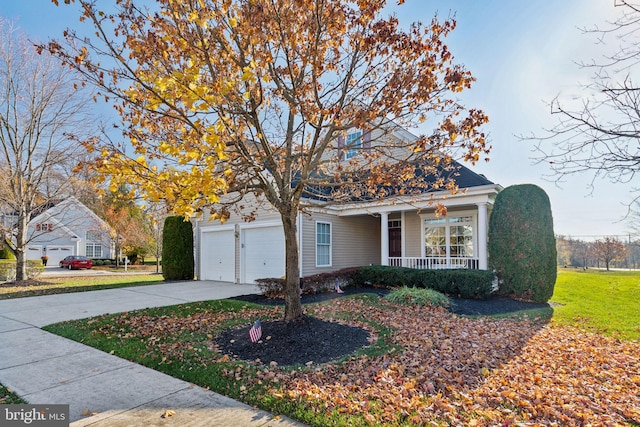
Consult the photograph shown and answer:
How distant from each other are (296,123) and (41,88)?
1435cm

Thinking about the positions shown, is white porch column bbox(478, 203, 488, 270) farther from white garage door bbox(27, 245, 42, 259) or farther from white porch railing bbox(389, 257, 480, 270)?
white garage door bbox(27, 245, 42, 259)

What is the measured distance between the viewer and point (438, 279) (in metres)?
10.4

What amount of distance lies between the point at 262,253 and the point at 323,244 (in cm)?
235

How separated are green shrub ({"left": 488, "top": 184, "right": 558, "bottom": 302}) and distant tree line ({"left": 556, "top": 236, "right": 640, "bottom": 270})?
2107 cm

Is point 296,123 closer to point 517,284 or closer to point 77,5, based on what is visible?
point 77,5

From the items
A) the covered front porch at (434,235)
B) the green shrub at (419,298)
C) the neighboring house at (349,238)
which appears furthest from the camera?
the covered front porch at (434,235)

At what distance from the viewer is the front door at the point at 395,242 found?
1520cm

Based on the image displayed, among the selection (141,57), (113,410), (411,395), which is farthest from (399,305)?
(141,57)

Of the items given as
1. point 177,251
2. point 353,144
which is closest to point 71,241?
point 177,251

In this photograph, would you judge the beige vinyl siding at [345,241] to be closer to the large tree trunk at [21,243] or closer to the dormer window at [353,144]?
the dormer window at [353,144]

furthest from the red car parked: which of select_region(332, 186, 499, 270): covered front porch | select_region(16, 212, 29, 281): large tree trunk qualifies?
select_region(332, 186, 499, 270): covered front porch

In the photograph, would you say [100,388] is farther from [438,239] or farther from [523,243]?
[438,239]

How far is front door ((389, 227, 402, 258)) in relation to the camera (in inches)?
599

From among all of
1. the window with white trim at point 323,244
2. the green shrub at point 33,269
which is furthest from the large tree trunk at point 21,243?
the window with white trim at point 323,244
